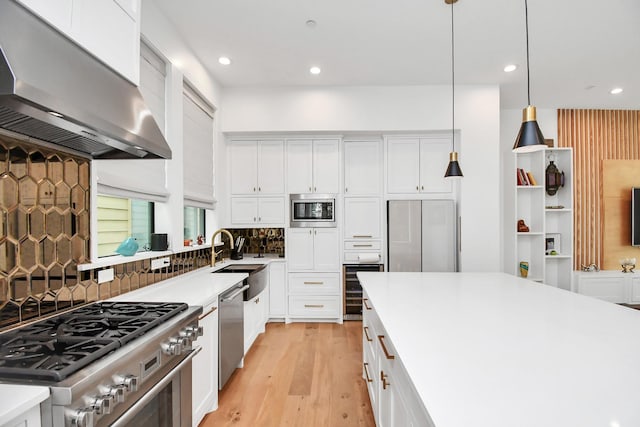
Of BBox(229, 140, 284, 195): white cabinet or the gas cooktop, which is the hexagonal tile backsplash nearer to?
the gas cooktop

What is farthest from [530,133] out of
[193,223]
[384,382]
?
[193,223]

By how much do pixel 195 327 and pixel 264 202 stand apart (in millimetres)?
2753

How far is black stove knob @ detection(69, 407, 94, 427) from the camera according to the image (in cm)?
99

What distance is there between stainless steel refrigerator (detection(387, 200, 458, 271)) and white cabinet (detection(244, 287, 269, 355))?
1894 mm

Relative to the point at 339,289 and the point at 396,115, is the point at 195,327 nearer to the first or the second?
the point at 339,289

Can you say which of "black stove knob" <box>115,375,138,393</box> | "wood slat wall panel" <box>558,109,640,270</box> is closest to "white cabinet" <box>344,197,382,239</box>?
"wood slat wall panel" <box>558,109,640,270</box>

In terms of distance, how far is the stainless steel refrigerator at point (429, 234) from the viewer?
4285 millimetres

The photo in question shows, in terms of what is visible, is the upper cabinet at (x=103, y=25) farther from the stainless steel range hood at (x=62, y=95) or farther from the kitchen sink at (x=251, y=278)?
the kitchen sink at (x=251, y=278)

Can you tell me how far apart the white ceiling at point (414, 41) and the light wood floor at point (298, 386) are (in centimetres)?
302

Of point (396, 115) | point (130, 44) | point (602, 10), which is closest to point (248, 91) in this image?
point (396, 115)

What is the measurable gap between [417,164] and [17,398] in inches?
166

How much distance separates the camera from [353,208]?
14.6 ft

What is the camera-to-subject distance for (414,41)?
3.21 metres

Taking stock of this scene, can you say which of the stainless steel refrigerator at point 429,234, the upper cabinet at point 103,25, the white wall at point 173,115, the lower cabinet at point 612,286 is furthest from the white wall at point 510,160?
the upper cabinet at point 103,25
